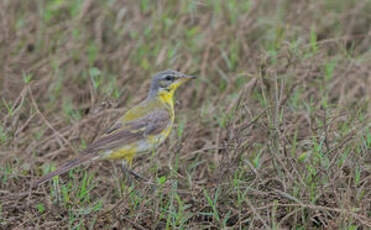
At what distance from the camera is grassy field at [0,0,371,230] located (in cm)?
480

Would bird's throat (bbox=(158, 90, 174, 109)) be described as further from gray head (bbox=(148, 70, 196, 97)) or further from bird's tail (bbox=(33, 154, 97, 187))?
bird's tail (bbox=(33, 154, 97, 187))

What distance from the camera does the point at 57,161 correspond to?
19.9 ft

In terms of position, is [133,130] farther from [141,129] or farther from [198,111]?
[198,111]

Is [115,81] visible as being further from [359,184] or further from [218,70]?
[359,184]

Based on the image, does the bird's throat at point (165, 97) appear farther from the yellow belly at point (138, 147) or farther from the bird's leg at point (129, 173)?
the bird's leg at point (129, 173)

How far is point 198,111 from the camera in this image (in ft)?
22.5

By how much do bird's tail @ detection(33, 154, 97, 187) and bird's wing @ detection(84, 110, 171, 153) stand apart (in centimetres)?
19

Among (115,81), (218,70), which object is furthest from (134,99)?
(218,70)

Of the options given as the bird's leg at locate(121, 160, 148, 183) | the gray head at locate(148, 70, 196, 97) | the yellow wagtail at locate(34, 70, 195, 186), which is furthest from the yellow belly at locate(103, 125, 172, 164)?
the gray head at locate(148, 70, 196, 97)

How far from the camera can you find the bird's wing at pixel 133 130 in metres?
5.56

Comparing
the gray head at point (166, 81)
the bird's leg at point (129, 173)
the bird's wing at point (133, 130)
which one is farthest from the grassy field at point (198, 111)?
the gray head at point (166, 81)

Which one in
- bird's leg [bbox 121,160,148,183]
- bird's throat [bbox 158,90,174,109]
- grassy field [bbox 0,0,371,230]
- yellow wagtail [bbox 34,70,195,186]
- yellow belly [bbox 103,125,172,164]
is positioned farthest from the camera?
bird's throat [bbox 158,90,174,109]

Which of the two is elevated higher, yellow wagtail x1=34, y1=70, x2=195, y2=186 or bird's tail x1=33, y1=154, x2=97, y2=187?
bird's tail x1=33, y1=154, x2=97, y2=187

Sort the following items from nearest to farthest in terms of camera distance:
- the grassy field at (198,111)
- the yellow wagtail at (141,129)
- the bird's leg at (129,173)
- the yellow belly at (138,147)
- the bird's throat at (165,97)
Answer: the grassy field at (198,111) → the bird's leg at (129,173) → the yellow wagtail at (141,129) → the yellow belly at (138,147) → the bird's throat at (165,97)
